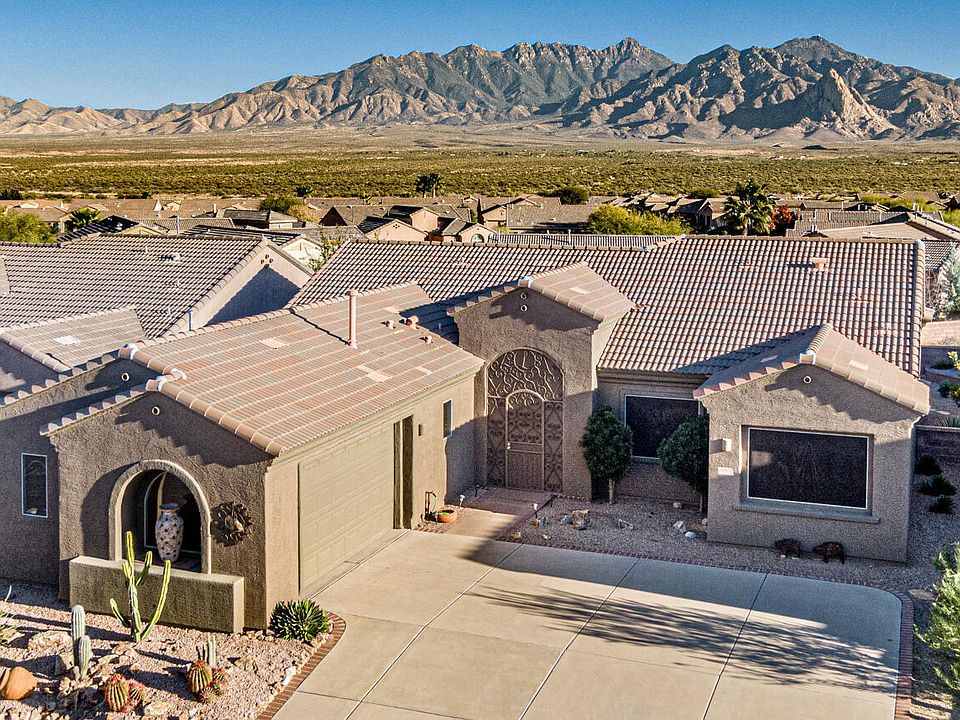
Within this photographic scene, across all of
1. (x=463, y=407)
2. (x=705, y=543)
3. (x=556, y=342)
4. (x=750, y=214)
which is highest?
(x=750, y=214)

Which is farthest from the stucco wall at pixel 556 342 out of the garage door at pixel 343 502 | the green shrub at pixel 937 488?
the green shrub at pixel 937 488

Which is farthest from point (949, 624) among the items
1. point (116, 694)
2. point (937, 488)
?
point (937, 488)

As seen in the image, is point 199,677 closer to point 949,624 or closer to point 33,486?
point 33,486

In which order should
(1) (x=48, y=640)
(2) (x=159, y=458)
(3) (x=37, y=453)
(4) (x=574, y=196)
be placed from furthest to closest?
1. (4) (x=574, y=196)
2. (3) (x=37, y=453)
3. (2) (x=159, y=458)
4. (1) (x=48, y=640)

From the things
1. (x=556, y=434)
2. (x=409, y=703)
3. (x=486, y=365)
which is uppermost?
(x=486, y=365)

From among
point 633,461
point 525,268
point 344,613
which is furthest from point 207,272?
point 344,613

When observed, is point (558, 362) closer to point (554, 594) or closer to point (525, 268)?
point (525, 268)
